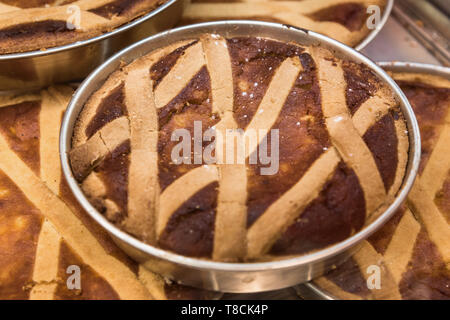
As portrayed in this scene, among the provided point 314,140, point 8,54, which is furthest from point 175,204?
point 8,54

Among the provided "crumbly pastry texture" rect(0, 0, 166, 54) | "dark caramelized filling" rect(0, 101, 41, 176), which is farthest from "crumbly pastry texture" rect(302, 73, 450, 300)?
"crumbly pastry texture" rect(0, 0, 166, 54)

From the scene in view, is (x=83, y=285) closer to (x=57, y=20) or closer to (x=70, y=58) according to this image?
(x=70, y=58)

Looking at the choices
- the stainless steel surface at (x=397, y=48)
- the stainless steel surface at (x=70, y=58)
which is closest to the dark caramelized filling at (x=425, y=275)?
the stainless steel surface at (x=397, y=48)

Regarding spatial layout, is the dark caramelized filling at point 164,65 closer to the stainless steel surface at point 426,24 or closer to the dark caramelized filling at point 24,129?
the dark caramelized filling at point 24,129

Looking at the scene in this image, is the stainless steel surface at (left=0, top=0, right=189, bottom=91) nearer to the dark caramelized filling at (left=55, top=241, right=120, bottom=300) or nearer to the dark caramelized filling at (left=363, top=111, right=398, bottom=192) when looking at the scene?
the dark caramelized filling at (left=55, top=241, right=120, bottom=300)

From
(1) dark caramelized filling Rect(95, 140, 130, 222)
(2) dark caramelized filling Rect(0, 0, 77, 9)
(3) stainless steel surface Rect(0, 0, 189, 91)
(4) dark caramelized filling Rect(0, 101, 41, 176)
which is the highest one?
(2) dark caramelized filling Rect(0, 0, 77, 9)
